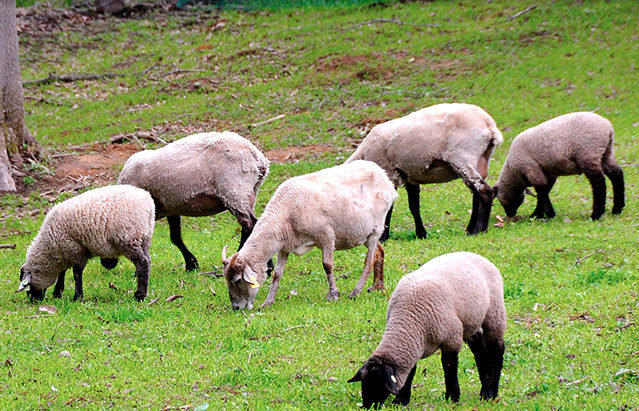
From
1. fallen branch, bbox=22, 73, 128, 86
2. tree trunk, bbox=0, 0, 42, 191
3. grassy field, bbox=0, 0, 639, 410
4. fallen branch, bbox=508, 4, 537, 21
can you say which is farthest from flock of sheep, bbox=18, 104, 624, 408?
fallen branch, bbox=22, 73, 128, 86

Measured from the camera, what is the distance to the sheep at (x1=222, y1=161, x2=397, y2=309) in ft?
28.6

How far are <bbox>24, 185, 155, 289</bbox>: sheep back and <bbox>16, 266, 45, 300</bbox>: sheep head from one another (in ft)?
0.18

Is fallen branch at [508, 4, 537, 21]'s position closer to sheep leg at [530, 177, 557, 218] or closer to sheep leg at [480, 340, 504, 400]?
sheep leg at [530, 177, 557, 218]

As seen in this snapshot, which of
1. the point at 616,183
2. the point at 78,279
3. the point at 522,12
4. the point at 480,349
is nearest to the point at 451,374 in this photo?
the point at 480,349

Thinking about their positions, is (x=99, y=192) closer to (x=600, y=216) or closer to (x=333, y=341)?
(x=333, y=341)

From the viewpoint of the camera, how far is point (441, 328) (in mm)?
5805

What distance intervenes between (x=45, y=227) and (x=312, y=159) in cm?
797

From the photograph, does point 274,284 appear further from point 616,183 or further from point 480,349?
point 616,183

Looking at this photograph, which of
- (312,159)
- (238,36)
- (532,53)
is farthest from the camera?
(238,36)

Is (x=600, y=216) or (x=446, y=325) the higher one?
(x=446, y=325)

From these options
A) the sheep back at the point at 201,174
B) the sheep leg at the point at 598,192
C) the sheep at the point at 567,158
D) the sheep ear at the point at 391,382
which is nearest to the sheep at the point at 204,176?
the sheep back at the point at 201,174

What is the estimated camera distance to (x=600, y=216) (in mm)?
12062

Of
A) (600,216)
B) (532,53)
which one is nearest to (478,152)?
(600,216)

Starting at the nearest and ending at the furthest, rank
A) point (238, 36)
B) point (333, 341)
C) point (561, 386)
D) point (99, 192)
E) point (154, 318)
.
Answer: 1. point (561, 386)
2. point (333, 341)
3. point (154, 318)
4. point (99, 192)
5. point (238, 36)
